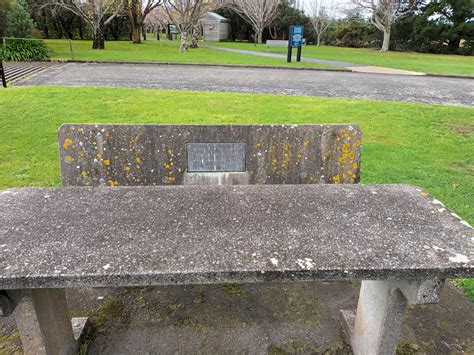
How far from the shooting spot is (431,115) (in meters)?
8.05

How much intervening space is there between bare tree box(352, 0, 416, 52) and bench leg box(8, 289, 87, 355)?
3863cm

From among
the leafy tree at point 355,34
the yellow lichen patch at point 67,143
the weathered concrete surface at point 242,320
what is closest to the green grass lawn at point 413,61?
the leafy tree at point 355,34

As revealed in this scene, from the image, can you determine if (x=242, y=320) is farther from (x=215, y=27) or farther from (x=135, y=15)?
(x=215, y=27)

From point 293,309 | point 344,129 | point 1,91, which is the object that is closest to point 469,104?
point 344,129

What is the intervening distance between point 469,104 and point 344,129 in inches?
341

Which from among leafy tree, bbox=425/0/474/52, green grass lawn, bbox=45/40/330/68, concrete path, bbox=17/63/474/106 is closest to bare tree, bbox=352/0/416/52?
leafy tree, bbox=425/0/474/52

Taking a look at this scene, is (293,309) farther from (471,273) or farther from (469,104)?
(469,104)

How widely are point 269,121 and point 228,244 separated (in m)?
5.40

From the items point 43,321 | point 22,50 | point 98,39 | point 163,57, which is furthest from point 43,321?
point 98,39

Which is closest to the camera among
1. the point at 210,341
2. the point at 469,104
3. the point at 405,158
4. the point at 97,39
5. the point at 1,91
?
the point at 210,341

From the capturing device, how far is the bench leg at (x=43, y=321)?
1820 mm

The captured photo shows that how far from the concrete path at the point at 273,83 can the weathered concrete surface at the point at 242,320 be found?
829 centimetres

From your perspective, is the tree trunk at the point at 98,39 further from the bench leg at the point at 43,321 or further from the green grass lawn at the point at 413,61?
the bench leg at the point at 43,321

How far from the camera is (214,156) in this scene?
2898 mm
